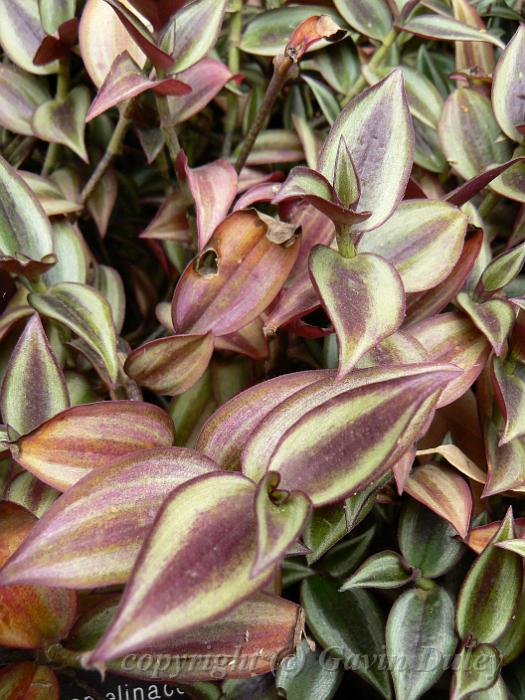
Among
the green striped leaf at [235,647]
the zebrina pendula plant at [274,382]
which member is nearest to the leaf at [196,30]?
the zebrina pendula plant at [274,382]

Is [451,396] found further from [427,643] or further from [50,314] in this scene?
[50,314]

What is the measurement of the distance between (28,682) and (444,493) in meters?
0.30

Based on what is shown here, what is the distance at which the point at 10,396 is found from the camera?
1.75 feet

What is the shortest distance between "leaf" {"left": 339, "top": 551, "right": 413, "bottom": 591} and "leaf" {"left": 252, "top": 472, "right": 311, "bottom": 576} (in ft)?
0.51

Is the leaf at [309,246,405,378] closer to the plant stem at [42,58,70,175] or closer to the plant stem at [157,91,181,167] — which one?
the plant stem at [157,91,181,167]

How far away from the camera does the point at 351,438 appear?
41 centimetres

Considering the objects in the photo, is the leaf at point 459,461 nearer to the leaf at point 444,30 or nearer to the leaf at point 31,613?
the leaf at point 31,613

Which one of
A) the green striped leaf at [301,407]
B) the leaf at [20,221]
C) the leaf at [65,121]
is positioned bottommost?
the green striped leaf at [301,407]

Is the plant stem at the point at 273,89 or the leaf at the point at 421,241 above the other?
the plant stem at the point at 273,89

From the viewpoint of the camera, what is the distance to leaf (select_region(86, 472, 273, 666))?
0.33m

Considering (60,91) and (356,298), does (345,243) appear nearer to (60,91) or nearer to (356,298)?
(356,298)

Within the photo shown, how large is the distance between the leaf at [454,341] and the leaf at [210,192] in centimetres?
17

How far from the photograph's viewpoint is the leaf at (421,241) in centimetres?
56

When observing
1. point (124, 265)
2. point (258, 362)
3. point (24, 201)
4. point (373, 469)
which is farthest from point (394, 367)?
point (124, 265)
